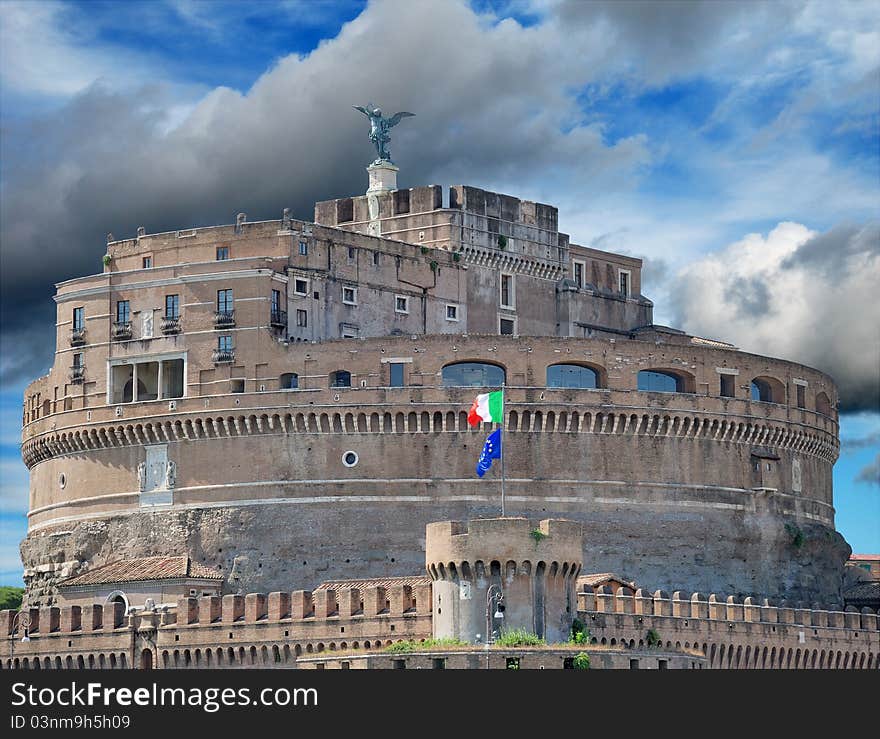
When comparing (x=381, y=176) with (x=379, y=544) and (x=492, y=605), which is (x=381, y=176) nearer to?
(x=379, y=544)

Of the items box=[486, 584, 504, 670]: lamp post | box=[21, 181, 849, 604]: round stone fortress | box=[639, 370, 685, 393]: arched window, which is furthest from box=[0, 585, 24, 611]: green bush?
box=[486, 584, 504, 670]: lamp post

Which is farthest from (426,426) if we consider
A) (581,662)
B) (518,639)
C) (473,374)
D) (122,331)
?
(581,662)

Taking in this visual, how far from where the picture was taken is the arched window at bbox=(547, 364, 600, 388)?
324 feet

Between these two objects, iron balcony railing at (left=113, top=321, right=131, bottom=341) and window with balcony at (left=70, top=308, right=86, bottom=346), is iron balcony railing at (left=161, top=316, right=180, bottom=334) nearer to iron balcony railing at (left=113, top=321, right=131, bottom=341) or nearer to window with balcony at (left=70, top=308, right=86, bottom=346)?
iron balcony railing at (left=113, top=321, right=131, bottom=341)

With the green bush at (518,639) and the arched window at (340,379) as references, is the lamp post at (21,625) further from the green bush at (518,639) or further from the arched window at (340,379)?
the green bush at (518,639)

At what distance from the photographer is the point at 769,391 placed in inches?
4094

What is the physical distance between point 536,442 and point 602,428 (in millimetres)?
2685

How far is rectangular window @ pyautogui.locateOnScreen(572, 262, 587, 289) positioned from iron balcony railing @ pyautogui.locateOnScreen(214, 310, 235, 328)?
63.2 feet

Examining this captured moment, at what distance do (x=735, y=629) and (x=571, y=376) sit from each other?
1435cm
